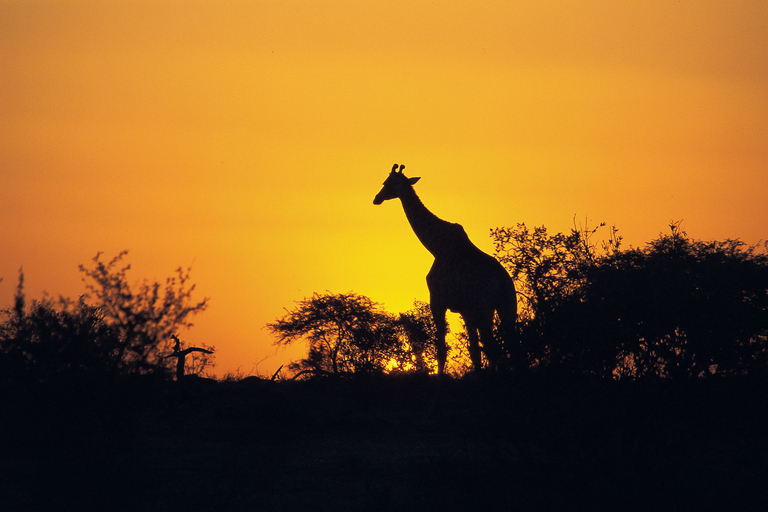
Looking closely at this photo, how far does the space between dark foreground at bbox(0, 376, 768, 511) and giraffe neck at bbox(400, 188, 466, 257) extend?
182 inches

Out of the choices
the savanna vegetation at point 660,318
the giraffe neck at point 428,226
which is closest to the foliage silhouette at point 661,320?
the savanna vegetation at point 660,318

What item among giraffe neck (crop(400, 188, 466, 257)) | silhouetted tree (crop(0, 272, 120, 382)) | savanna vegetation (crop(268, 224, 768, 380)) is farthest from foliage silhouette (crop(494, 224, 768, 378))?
silhouetted tree (crop(0, 272, 120, 382))

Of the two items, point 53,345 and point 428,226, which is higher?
point 428,226

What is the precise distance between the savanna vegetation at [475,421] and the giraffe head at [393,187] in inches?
201

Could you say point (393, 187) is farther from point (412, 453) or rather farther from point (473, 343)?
point (412, 453)

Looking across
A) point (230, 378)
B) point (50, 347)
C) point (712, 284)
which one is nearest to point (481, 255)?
point (712, 284)

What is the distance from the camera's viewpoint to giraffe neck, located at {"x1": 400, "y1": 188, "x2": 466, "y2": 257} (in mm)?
17344

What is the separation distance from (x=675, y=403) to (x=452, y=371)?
255 inches

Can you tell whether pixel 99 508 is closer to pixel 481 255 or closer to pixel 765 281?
pixel 481 255

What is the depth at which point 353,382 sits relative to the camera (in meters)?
16.8

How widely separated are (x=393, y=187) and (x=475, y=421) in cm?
686

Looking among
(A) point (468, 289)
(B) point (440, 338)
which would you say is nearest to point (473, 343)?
(B) point (440, 338)

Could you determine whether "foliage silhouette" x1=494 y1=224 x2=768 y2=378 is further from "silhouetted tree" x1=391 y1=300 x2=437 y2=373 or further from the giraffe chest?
"silhouetted tree" x1=391 y1=300 x2=437 y2=373

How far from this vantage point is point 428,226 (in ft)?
58.6
